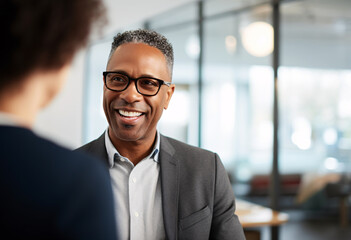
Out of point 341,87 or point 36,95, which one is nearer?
point 36,95

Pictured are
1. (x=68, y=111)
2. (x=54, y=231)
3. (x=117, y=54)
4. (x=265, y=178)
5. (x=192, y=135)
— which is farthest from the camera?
(x=68, y=111)

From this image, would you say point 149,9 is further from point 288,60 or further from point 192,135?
point 288,60

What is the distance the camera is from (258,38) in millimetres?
4602

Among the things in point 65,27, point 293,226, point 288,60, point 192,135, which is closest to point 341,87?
point 288,60

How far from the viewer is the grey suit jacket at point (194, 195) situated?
1.43m

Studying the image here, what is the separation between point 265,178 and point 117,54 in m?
3.40

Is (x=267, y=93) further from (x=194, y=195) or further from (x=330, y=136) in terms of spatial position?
(x=194, y=195)

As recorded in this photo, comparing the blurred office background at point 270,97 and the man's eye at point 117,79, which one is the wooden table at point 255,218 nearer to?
the blurred office background at point 270,97

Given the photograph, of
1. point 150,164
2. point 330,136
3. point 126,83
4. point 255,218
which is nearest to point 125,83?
point 126,83

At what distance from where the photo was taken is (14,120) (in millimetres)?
630

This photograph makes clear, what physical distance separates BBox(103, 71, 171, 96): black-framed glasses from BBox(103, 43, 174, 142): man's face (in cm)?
1

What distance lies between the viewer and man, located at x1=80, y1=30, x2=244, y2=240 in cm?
143

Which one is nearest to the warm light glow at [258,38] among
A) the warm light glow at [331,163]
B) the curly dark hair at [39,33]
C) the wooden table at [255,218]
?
the warm light glow at [331,163]

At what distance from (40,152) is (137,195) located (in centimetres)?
89
